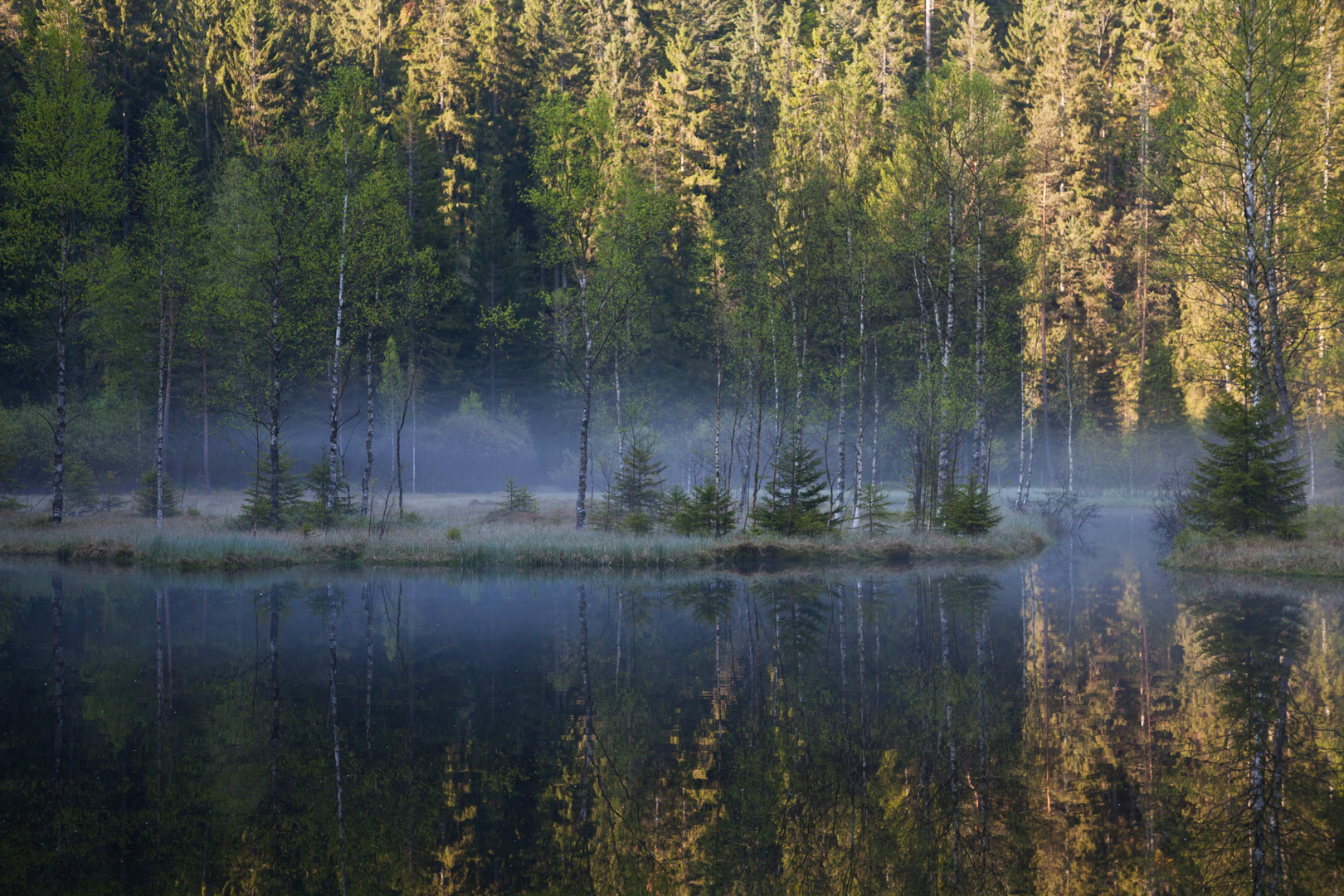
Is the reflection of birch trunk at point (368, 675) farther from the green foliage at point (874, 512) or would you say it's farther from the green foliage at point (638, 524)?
the green foliage at point (874, 512)

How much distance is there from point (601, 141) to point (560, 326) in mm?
20268

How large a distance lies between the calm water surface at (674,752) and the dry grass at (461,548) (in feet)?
27.2

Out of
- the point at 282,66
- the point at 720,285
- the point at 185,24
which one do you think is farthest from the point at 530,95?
the point at 720,285

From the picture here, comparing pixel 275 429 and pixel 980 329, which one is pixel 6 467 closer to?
pixel 275 429

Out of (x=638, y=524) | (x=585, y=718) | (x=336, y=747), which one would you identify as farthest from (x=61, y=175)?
(x=585, y=718)

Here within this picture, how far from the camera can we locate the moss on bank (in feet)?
81.6

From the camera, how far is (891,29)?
6053 centimetres

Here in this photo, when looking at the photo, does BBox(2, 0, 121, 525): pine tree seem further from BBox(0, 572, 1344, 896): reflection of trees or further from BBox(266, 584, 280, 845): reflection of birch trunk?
BBox(0, 572, 1344, 896): reflection of trees

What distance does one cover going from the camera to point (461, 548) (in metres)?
25.7

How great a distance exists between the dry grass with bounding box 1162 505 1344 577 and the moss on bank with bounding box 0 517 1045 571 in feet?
17.5

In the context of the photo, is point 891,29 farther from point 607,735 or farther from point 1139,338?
point 607,735

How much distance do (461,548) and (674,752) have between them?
18077 millimetres

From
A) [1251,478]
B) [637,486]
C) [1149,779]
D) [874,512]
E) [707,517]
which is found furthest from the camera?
[637,486]

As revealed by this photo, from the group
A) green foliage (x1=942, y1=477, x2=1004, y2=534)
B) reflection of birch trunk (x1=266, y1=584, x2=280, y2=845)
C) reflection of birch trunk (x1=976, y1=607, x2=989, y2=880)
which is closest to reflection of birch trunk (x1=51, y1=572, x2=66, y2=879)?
reflection of birch trunk (x1=266, y1=584, x2=280, y2=845)
